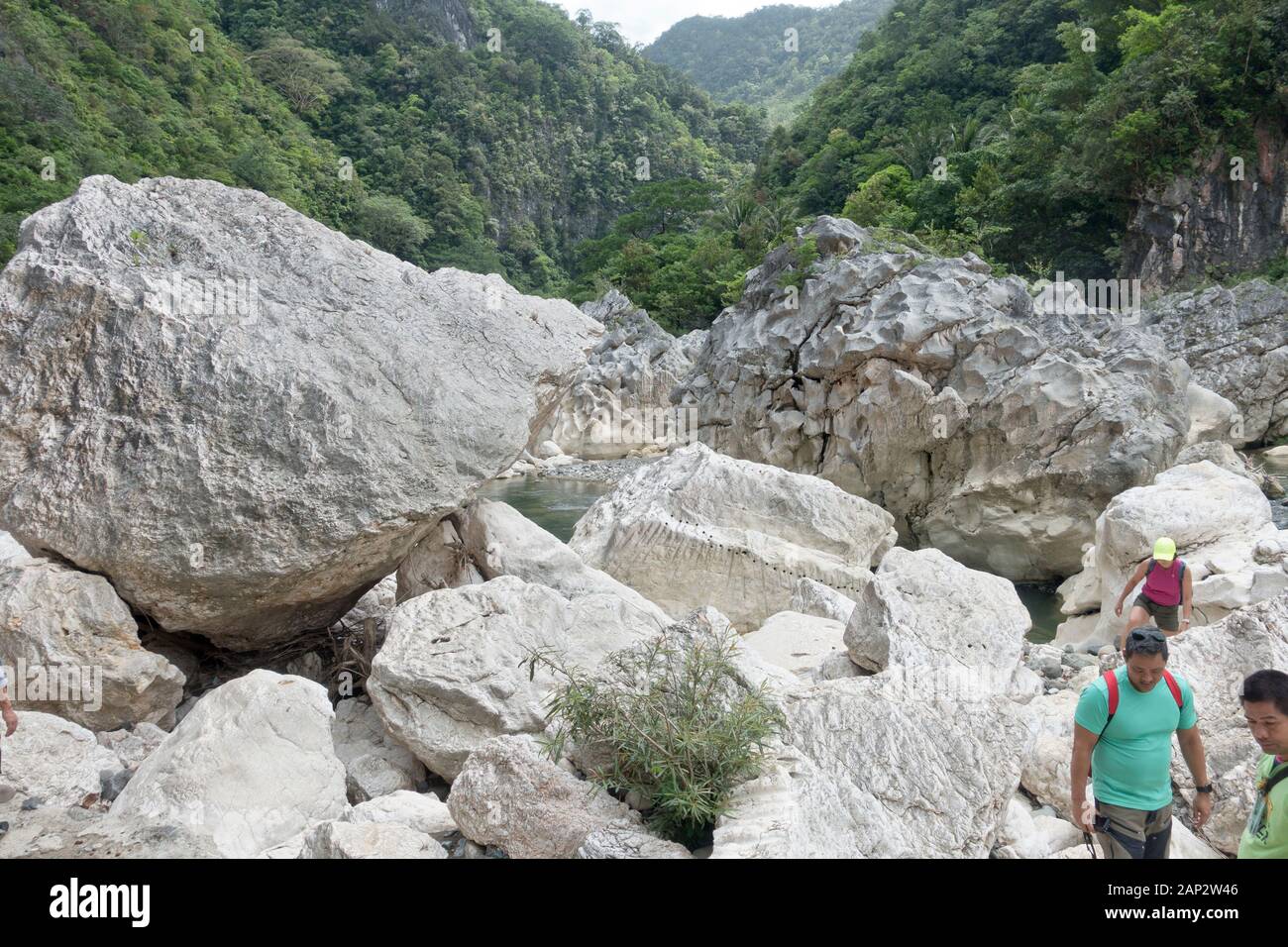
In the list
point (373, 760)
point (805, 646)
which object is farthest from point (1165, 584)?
point (373, 760)

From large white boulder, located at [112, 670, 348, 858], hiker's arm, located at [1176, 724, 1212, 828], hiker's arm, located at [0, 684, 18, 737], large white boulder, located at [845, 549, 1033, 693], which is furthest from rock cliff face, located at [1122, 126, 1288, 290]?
hiker's arm, located at [0, 684, 18, 737]

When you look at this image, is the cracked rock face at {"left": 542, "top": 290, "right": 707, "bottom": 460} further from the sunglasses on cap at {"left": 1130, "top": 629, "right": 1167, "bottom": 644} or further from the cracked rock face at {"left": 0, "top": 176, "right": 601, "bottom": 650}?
the sunglasses on cap at {"left": 1130, "top": 629, "right": 1167, "bottom": 644}

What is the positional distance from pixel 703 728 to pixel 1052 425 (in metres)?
11.4

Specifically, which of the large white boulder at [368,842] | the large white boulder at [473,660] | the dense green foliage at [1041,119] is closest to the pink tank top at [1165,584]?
the large white boulder at [473,660]

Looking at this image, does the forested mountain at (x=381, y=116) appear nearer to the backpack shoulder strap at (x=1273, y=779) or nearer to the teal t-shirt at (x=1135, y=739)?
the teal t-shirt at (x=1135, y=739)

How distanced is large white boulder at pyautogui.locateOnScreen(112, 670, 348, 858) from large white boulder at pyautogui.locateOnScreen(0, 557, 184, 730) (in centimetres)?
108

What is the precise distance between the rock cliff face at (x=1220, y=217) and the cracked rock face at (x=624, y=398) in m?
17.0

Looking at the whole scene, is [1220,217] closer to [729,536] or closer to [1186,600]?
[729,536]

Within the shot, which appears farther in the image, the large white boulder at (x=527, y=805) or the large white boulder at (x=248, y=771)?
the large white boulder at (x=248, y=771)

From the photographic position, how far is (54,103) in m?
30.8

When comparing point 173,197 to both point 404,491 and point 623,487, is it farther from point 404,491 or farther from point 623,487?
point 623,487

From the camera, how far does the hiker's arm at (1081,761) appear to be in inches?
130

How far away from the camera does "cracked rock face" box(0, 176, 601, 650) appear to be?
5.51 m

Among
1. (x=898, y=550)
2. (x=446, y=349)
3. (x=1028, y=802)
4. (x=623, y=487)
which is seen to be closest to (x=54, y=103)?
(x=623, y=487)
